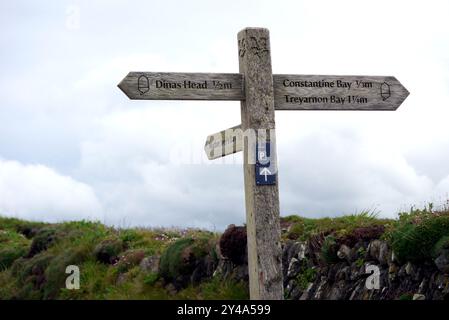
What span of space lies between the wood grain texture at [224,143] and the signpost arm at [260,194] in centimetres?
15

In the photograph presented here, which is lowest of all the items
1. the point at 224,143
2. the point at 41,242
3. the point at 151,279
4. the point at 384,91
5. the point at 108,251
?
the point at 151,279

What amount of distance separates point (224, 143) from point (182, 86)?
1.03m

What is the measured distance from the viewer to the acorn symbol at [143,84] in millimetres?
8578

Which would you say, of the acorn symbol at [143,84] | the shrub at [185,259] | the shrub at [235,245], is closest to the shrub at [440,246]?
the shrub at [235,245]

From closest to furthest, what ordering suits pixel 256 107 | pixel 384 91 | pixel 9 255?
pixel 256 107 → pixel 384 91 → pixel 9 255

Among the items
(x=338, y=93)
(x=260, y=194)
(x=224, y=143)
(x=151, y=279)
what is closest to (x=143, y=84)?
(x=224, y=143)

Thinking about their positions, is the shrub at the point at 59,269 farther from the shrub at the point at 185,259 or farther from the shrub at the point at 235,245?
the shrub at the point at 235,245

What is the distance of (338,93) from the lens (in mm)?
9406

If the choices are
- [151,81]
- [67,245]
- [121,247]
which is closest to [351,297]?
[151,81]

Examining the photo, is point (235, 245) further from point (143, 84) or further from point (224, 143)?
point (143, 84)

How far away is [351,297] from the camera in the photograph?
37.5 ft
